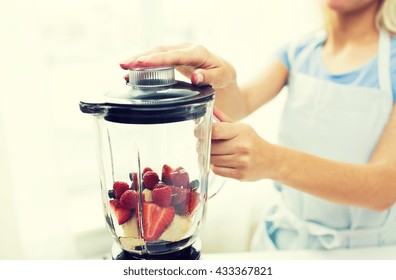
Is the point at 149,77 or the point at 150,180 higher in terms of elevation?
the point at 149,77

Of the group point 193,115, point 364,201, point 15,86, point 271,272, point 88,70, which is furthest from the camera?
point 88,70

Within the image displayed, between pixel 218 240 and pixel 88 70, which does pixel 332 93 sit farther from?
pixel 88 70

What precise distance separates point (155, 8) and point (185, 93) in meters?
0.72

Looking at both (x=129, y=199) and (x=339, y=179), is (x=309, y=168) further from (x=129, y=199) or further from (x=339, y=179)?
(x=129, y=199)

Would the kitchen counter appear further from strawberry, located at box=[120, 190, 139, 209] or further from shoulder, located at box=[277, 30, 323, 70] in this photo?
shoulder, located at box=[277, 30, 323, 70]

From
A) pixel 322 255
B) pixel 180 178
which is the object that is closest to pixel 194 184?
pixel 180 178

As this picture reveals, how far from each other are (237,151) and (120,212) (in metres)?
0.17

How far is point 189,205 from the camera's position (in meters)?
0.45

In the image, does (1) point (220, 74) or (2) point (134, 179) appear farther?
(1) point (220, 74)

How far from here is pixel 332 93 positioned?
31.1 inches

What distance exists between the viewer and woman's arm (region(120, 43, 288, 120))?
0.46m

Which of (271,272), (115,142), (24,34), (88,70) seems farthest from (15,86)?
(271,272)

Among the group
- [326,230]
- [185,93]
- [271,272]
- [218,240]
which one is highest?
[185,93]

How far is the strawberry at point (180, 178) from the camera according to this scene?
1.47ft
